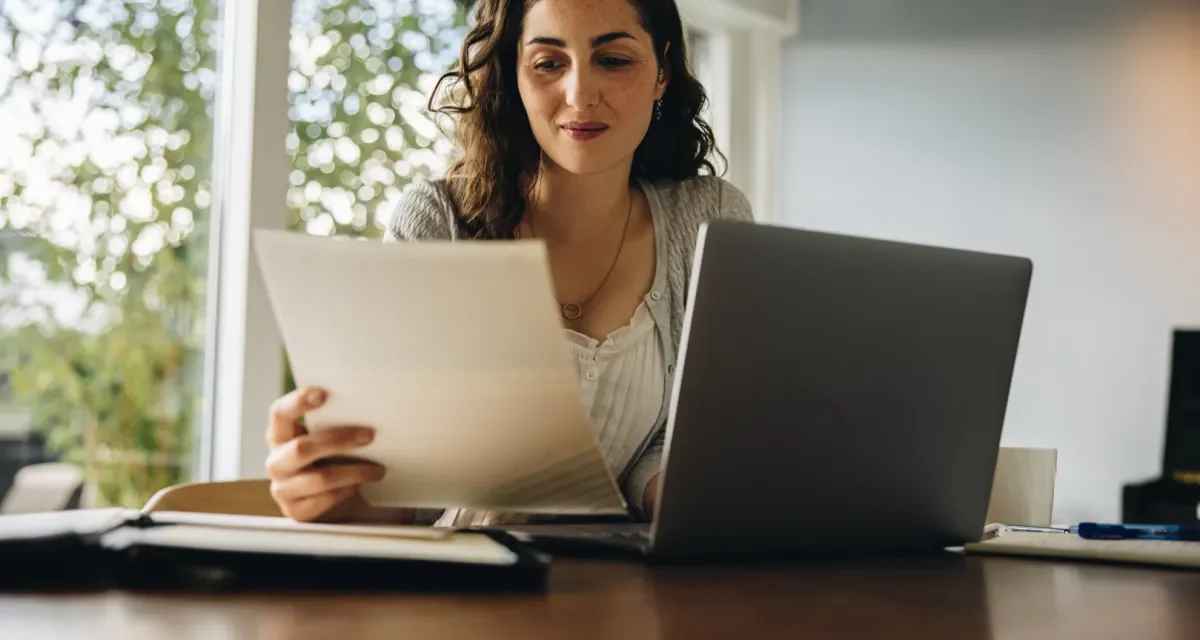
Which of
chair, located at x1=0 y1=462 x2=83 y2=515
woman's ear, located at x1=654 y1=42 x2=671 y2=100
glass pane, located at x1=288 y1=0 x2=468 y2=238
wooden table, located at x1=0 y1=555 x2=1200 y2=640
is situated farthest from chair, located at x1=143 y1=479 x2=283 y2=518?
glass pane, located at x1=288 y1=0 x2=468 y2=238

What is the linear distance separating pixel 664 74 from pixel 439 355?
1.04 meters

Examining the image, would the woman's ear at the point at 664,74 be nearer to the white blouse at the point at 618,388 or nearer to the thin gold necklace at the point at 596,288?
the thin gold necklace at the point at 596,288

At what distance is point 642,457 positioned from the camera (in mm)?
1495

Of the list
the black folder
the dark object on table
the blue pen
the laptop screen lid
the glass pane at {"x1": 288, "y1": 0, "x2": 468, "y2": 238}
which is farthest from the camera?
the dark object on table

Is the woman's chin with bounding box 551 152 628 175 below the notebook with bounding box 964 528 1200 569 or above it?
above

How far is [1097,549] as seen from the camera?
101 cm

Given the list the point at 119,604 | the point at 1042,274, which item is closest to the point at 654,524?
the point at 119,604

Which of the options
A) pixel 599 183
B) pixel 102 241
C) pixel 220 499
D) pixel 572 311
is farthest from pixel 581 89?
pixel 102 241

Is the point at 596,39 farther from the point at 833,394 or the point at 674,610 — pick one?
the point at 674,610

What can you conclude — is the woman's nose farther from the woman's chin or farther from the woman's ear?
the woman's ear

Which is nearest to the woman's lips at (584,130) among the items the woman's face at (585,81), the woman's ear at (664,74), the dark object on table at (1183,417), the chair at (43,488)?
the woman's face at (585,81)

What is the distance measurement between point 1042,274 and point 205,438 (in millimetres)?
2637

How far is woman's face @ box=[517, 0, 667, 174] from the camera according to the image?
5.08 ft

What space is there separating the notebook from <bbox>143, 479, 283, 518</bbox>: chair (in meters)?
0.76
